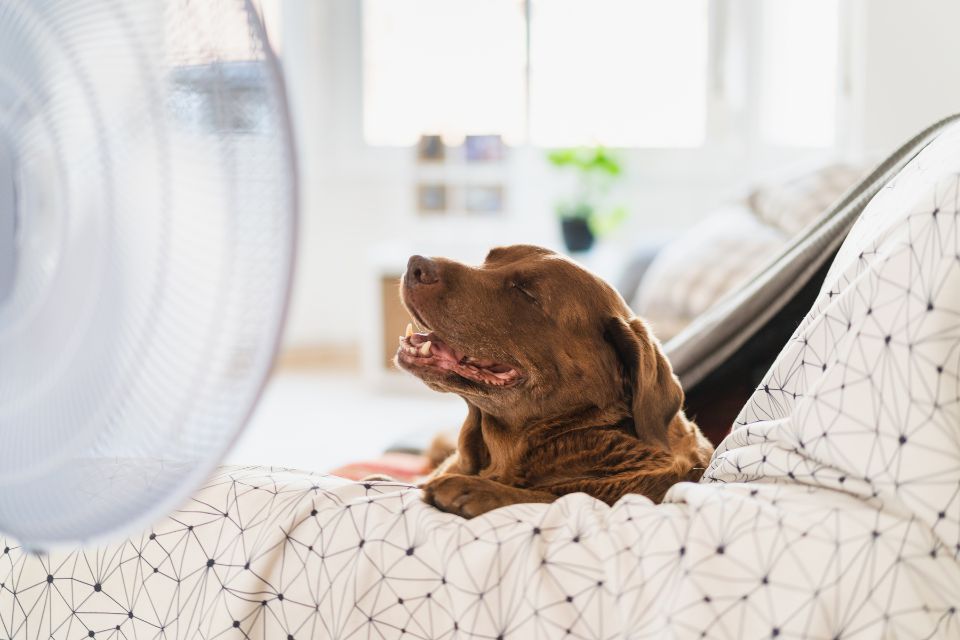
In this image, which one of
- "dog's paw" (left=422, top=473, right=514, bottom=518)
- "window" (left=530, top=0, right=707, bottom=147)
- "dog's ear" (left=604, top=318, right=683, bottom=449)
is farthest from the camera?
"window" (left=530, top=0, right=707, bottom=147)

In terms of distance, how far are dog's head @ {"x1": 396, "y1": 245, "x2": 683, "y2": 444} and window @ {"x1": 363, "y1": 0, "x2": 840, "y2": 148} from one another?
3.33 m

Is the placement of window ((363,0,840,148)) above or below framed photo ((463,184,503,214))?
above

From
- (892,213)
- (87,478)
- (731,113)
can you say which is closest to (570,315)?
(892,213)

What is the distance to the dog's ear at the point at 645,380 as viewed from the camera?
135 centimetres

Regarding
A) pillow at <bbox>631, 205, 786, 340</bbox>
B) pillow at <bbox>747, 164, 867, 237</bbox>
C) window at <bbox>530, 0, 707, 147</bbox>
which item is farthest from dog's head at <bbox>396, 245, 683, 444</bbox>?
window at <bbox>530, 0, 707, 147</bbox>

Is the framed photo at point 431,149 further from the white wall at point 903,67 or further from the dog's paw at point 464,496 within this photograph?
the dog's paw at point 464,496

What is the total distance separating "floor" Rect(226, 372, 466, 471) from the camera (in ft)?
12.8

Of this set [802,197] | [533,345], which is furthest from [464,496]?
[802,197]

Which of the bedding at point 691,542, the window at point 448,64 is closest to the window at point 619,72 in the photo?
the window at point 448,64

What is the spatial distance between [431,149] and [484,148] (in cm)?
27

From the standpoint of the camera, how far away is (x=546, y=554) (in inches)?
36.3

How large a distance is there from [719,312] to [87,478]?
122cm

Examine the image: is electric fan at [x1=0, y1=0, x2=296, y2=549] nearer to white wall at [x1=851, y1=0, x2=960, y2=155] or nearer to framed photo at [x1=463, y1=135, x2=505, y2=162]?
white wall at [x1=851, y1=0, x2=960, y2=155]

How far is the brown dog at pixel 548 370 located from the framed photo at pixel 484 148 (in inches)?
145
